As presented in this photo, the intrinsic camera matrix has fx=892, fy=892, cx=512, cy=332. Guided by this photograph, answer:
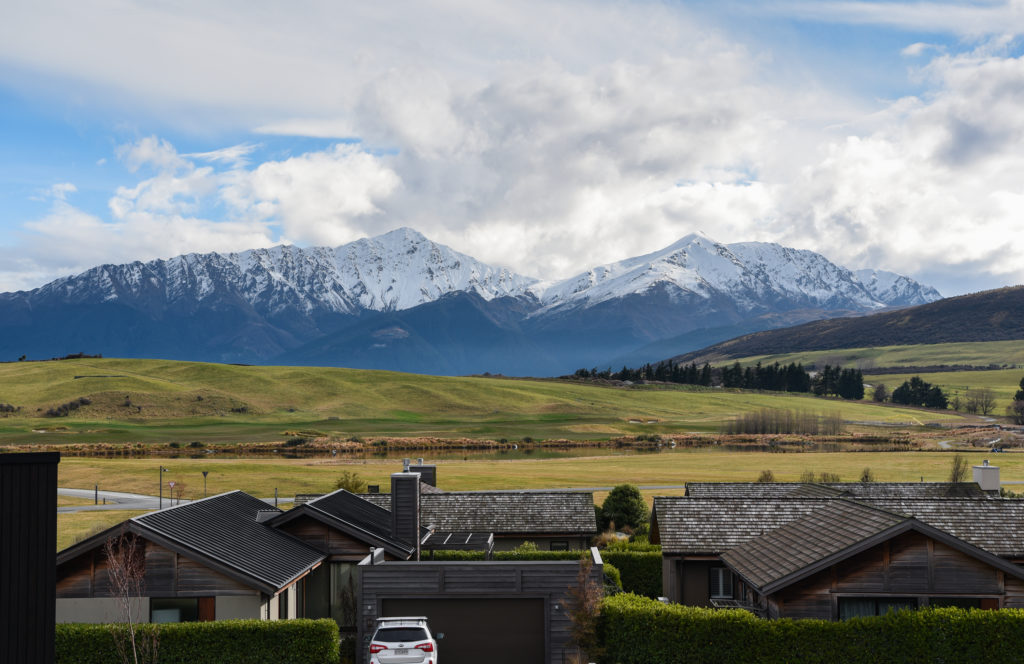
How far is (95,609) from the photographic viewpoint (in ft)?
77.8

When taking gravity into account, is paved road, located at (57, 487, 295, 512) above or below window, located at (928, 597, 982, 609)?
below

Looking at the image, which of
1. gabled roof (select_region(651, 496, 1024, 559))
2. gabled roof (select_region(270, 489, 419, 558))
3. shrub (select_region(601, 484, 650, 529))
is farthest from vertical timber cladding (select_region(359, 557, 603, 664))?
shrub (select_region(601, 484, 650, 529))

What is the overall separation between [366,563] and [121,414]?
545 feet

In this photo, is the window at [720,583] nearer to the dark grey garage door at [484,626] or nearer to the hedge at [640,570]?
the hedge at [640,570]

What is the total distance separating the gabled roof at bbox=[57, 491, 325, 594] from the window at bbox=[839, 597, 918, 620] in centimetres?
1438

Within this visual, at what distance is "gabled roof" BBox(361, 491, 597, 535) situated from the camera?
40.3m

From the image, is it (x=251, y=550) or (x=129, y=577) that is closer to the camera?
(x=129, y=577)

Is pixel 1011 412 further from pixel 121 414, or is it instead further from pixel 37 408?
pixel 37 408

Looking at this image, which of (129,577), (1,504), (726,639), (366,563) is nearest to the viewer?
(1,504)

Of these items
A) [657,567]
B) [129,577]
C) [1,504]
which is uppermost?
[1,504]

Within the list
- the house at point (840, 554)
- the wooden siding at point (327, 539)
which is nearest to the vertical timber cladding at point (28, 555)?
the house at point (840, 554)

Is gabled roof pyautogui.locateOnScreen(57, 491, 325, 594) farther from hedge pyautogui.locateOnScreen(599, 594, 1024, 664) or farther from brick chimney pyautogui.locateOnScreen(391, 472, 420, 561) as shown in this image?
hedge pyautogui.locateOnScreen(599, 594, 1024, 664)

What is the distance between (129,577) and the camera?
22906 millimetres

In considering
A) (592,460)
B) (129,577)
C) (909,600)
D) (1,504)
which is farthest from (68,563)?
(592,460)
